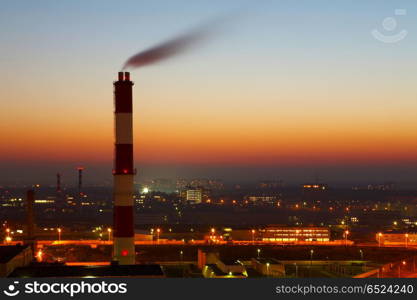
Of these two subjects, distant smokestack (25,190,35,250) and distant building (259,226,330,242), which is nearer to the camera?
distant smokestack (25,190,35,250)

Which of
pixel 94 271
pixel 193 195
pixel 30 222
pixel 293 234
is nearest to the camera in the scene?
pixel 94 271

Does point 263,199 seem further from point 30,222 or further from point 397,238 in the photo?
point 30,222

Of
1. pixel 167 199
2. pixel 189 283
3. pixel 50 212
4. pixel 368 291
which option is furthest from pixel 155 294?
pixel 167 199

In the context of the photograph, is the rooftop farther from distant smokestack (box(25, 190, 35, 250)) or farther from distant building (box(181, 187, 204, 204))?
distant building (box(181, 187, 204, 204))

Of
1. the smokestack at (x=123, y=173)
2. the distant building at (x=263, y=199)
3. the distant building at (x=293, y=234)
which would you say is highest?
the smokestack at (x=123, y=173)

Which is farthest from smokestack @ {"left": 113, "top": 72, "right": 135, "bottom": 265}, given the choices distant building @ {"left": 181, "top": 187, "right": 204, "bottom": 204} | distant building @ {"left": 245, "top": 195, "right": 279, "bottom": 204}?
distant building @ {"left": 245, "top": 195, "right": 279, "bottom": 204}

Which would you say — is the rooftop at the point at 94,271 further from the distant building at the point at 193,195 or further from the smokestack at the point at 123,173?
the distant building at the point at 193,195

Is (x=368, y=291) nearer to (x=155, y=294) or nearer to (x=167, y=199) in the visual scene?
(x=155, y=294)

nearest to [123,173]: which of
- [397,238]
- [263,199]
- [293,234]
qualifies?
[397,238]

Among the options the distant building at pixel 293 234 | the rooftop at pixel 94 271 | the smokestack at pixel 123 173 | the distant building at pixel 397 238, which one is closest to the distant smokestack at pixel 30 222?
the smokestack at pixel 123 173
